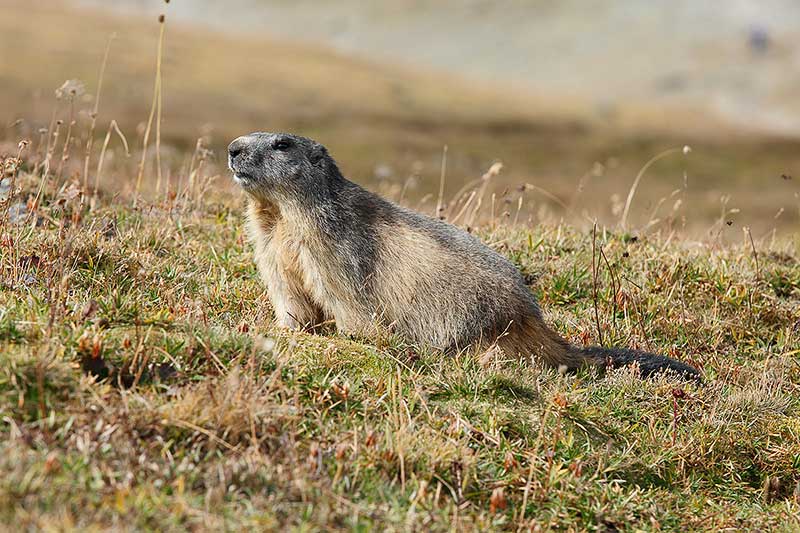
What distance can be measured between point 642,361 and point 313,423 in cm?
321

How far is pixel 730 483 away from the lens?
6.39 m

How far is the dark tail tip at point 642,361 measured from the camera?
24.1 ft

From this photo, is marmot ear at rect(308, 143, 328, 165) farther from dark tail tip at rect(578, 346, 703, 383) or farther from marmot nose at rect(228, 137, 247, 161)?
dark tail tip at rect(578, 346, 703, 383)

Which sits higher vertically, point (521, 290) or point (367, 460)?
point (521, 290)

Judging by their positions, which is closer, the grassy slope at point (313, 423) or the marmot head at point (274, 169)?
the grassy slope at point (313, 423)

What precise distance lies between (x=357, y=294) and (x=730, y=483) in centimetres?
321

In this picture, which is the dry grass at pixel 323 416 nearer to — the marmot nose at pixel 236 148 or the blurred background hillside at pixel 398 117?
the marmot nose at pixel 236 148

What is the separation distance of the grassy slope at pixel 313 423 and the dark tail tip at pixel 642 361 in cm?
23

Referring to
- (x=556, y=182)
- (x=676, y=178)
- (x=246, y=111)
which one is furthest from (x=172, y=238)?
(x=246, y=111)

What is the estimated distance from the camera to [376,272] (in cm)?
743

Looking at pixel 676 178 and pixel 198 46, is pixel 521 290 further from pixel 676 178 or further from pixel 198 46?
pixel 198 46

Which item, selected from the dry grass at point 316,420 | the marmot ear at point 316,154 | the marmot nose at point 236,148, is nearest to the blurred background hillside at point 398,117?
the marmot ear at point 316,154

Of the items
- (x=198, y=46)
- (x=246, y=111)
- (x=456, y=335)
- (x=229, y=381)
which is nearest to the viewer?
(x=229, y=381)

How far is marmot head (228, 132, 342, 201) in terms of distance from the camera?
7652 millimetres
